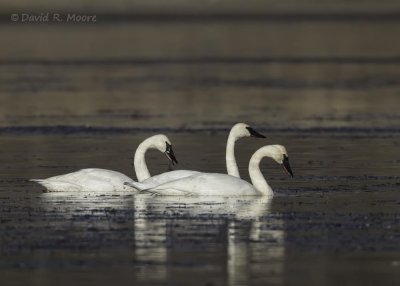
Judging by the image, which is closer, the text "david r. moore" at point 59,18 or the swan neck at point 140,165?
the swan neck at point 140,165

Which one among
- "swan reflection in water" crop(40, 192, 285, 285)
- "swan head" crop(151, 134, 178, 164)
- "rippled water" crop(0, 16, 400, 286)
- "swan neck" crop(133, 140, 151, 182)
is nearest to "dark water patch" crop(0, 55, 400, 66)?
"rippled water" crop(0, 16, 400, 286)

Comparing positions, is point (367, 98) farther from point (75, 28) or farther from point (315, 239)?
point (75, 28)

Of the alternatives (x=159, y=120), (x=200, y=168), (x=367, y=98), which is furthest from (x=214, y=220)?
(x=367, y=98)

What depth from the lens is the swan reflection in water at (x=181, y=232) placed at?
14.2 metres

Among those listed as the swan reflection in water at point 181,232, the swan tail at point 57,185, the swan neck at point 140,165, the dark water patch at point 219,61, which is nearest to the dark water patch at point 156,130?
the swan neck at point 140,165

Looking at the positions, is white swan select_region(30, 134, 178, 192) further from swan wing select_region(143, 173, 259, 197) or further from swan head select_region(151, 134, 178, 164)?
swan head select_region(151, 134, 178, 164)

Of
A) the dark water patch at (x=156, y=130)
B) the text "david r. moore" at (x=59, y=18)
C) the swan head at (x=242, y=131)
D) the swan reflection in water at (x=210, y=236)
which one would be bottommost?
the swan reflection in water at (x=210, y=236)

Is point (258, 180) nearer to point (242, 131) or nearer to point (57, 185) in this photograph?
point (242, 131)

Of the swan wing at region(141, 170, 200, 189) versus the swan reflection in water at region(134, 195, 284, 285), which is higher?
the swan wing at region(141, 170, 200, 189)

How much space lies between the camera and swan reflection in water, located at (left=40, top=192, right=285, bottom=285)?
14195 millimetres

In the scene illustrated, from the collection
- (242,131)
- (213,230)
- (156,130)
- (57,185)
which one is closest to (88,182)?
(57,185)

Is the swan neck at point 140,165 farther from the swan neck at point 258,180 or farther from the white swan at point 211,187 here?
A: the swan neck at point 258,180

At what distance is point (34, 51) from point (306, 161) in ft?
147

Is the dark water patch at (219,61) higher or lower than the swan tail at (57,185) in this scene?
higher
